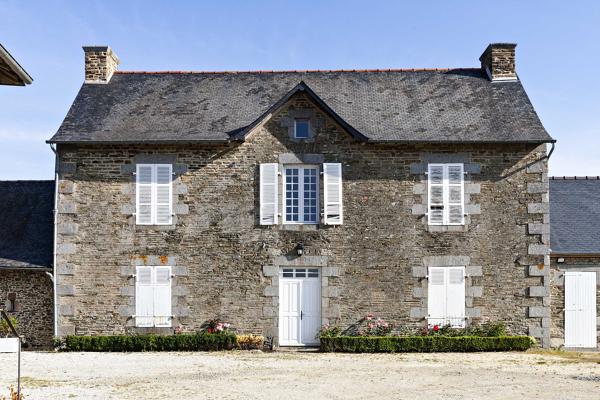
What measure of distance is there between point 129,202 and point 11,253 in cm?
309

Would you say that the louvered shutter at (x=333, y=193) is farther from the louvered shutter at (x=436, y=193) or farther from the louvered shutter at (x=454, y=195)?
the louvered shutter at (x=454, y=195)

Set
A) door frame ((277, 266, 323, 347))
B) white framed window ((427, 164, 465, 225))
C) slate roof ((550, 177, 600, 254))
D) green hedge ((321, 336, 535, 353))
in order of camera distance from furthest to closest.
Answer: slate roof ((550, 177, 600, 254))
white framed window ((427, 164, 465, 225))
door frame ((277, 266, 323, 347))
green hedge ((321, 336, 535, 353))

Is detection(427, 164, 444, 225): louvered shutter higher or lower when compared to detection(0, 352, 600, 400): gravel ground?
higher

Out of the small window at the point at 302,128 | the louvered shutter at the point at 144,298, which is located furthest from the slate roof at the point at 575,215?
the louvered shutter at the point at 144,298

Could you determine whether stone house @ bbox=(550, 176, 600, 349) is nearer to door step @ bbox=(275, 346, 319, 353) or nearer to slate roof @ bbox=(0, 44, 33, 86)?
door step @ bbox=(275, 346, 319, 353)

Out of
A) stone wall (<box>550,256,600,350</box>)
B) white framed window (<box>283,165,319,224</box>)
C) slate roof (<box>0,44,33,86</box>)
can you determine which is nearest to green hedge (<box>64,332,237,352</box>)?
white framed window (<box>283,165,319,224</box>)

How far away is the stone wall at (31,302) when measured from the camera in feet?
61.8

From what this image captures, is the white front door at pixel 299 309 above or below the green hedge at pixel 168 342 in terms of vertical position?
above

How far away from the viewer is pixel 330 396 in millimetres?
11578

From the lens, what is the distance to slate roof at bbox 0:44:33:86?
8508 mm

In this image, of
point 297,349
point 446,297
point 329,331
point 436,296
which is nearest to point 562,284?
point 446,297

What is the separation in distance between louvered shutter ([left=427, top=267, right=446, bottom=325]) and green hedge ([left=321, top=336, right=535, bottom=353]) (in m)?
0.68

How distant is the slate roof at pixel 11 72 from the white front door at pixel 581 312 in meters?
13.9

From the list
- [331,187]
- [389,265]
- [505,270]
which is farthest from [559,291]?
[331,187]
